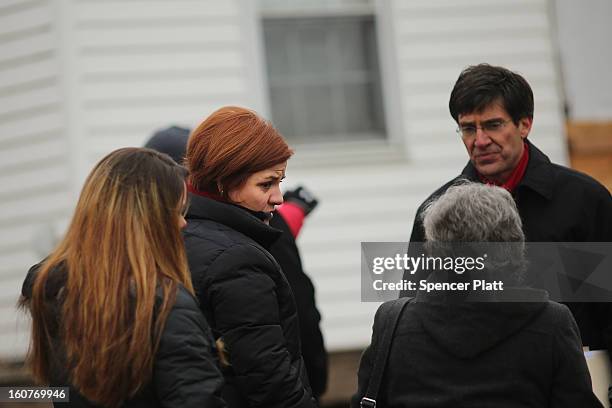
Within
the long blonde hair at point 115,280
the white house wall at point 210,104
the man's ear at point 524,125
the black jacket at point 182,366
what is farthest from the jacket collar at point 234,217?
the white house wall at point 210,104

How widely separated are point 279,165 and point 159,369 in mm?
1022

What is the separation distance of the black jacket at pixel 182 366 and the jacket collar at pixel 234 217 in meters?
0.54

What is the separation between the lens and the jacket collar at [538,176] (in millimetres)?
3887

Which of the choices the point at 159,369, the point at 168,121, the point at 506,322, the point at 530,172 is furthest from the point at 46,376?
the point at 168,121

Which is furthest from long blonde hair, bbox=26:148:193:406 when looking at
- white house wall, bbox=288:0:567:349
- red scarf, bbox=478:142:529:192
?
white house wall, bbox=288:0:567:349

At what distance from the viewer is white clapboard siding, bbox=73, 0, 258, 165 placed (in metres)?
8.20

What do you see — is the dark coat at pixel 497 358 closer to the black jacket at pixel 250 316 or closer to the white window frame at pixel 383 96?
the black jacket at pixel 250 316

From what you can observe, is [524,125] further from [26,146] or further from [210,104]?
[26,146]

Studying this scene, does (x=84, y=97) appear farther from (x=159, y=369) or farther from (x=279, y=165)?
(x=159, y=369)

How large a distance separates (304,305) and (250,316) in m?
1.20

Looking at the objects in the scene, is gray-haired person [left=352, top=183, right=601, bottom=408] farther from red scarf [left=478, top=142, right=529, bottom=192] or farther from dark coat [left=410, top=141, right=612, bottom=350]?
red scarf [left=478, top=142, right=529, bottom=192]

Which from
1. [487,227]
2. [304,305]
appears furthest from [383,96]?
[487,227]

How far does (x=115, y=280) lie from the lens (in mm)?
2918

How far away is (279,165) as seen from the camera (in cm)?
367
